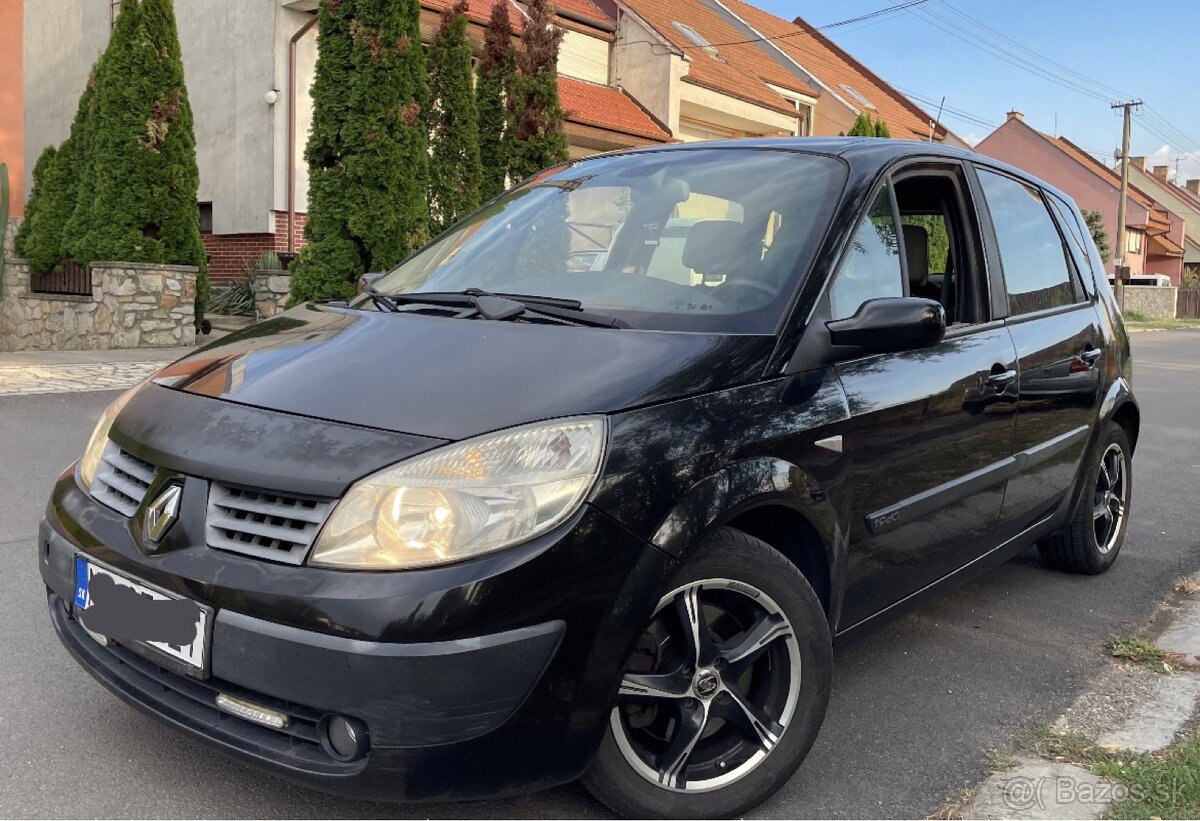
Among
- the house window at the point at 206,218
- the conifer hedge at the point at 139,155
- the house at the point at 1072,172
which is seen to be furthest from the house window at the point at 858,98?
the conifer hedge at the point at 139,155

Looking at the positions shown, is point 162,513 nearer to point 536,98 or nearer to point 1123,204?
point 536,98

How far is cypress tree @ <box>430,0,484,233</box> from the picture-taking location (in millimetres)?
13453

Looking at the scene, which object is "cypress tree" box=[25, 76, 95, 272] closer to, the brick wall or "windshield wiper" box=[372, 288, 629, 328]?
the brick wall

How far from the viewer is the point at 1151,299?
4697cm

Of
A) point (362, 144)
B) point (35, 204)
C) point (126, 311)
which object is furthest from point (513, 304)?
point (35, 204)

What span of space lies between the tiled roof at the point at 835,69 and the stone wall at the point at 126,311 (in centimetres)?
2165

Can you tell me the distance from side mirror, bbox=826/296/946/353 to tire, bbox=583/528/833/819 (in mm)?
631

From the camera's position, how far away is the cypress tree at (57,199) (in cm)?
1291

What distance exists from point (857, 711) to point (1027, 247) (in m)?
1.98

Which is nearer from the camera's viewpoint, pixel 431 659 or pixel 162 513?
pixel 431 659

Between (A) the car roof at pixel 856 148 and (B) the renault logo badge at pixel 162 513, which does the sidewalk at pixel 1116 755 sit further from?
(B) the renault logo badge at pixel 162 513

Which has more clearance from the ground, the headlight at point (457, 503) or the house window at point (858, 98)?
the house window at point (858, 98)

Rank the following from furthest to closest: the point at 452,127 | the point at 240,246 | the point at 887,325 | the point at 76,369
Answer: the point at 240,246, the point at 452,127, the point at 76,369, the point at 887,325

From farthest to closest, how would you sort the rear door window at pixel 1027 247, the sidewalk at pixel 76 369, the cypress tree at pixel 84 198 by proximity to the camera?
1. the cypress tree at pixel 84 198
2. the sidewalk at pixel 76 369
3. the rear door window at pixel 1027 247
